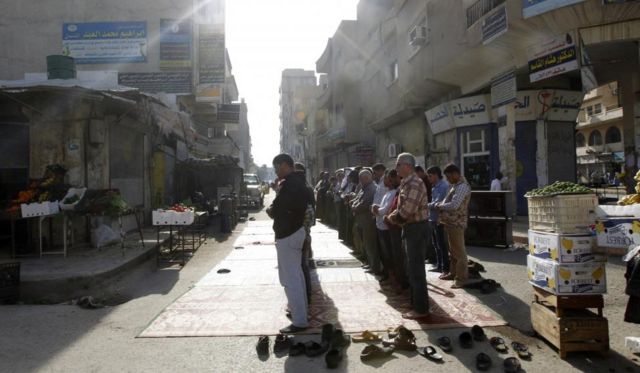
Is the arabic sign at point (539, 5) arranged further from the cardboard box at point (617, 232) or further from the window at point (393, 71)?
the window at point (393, 71)

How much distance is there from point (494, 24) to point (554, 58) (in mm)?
1812

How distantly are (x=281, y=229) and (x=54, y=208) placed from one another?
596 centimetres

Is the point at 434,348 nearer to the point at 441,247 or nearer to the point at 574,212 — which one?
the point at 574,212

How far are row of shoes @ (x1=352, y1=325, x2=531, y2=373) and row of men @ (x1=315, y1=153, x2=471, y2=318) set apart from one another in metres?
0.80

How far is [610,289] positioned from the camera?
20.5ft

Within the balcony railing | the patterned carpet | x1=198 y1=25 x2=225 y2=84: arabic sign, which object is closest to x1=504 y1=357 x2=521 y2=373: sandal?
the patterned carpet

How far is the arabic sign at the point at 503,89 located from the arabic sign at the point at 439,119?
2803 mm

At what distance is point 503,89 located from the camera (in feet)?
46.6

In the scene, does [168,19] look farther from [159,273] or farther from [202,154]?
[159,273]

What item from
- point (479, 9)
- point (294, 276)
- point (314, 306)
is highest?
point (479, 9)

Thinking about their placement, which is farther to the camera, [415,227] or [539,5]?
[539,5]

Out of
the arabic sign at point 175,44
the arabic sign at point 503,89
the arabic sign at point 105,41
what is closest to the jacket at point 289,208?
the arabic sign at point 503,89

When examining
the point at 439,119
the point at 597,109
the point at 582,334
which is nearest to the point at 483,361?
the point at 582,334

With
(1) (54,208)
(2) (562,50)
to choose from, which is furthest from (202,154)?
(2) (562,50)
